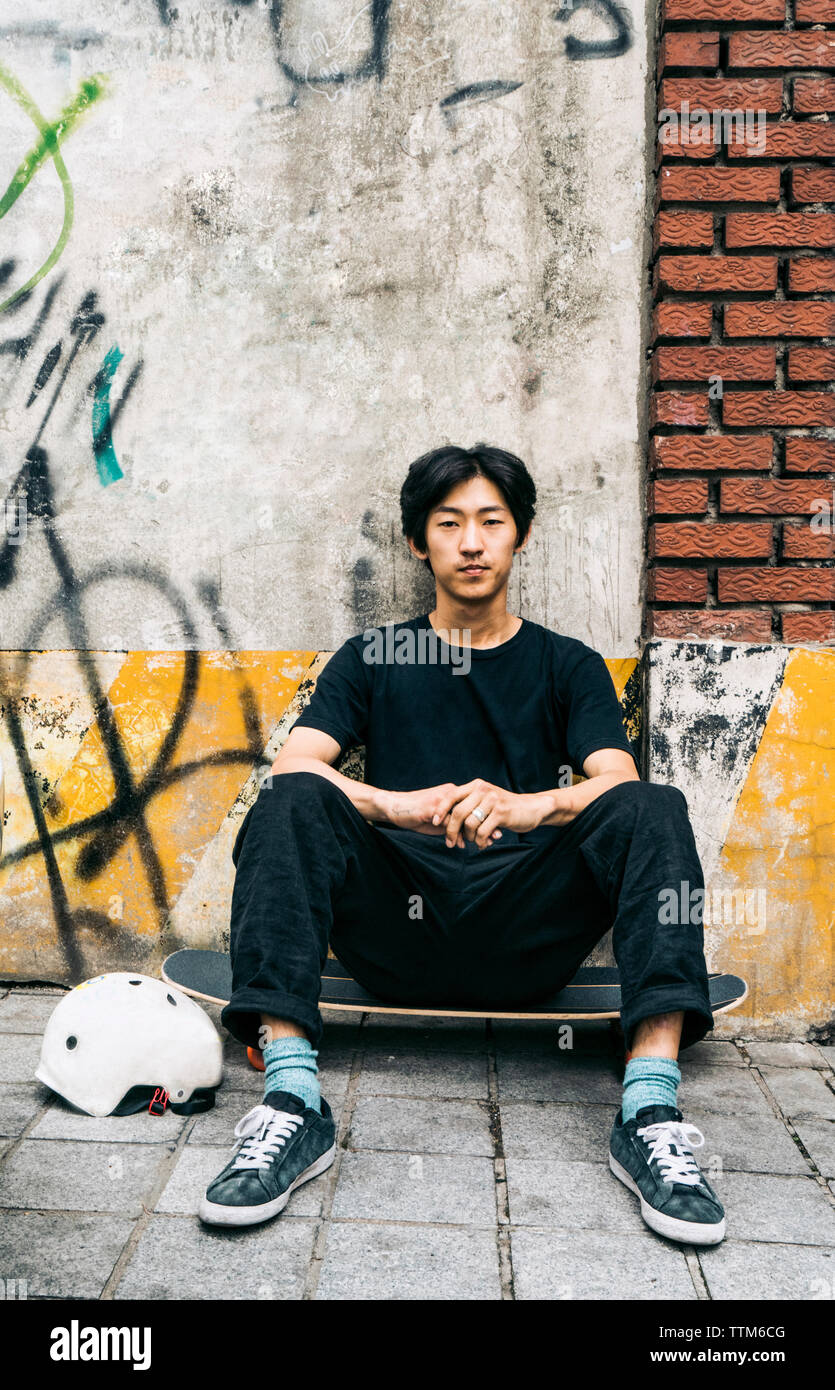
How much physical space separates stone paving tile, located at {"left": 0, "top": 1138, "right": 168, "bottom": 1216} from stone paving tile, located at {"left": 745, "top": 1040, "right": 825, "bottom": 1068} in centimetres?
167

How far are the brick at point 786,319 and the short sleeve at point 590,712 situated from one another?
107 centimetres

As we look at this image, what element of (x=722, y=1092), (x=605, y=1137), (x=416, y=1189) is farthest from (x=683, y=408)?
(x=416, y=1189)

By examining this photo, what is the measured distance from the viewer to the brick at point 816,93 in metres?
3.05

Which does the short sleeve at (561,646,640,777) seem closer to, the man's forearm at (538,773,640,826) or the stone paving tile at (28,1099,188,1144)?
the man's forearm at (538,773,640,826)

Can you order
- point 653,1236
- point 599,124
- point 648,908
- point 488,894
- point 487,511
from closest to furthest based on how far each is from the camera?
1. point 653,1236
2. point 648,908
3. point 488,894
4. point 487,511
5. point 599,124

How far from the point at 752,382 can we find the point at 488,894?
1.70 m

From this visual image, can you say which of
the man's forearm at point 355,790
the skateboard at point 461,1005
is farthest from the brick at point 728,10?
the skateboard at point 461,1005

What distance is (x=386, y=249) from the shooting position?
131 inches

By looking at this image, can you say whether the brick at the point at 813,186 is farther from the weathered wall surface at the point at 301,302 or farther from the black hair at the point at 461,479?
the black hair at the point at 461,479
